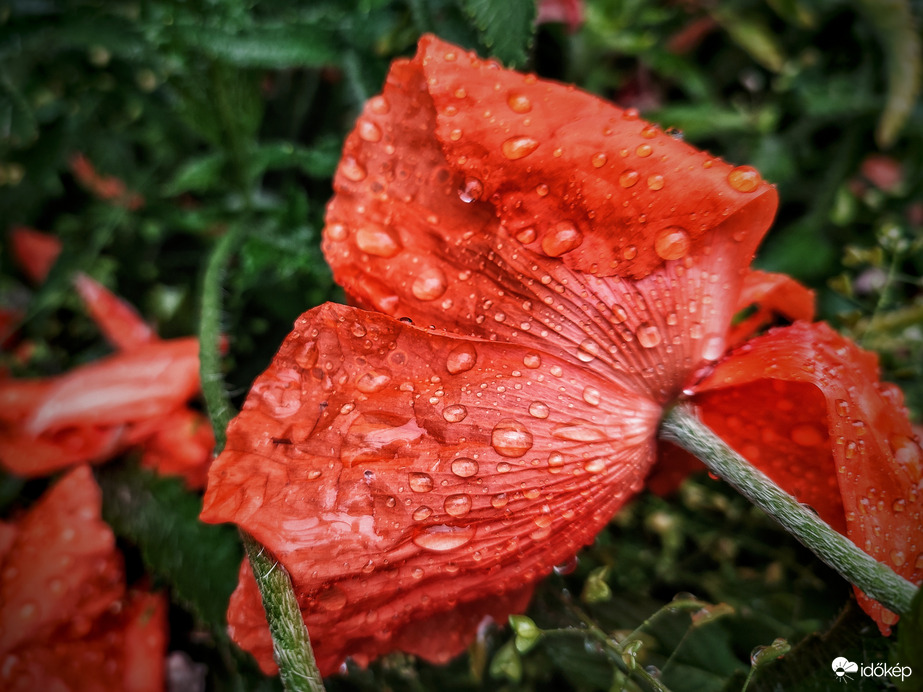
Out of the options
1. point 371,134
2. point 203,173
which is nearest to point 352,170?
point 371,134

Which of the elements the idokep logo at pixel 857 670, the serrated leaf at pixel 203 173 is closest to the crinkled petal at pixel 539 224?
the idokep logo at pixel 857 670

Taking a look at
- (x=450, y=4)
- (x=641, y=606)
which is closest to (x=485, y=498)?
(x=641, y=606)

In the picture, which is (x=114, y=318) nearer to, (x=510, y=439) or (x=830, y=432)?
(x=510, y=439)

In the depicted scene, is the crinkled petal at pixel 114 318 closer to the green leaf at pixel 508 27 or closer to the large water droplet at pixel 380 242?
the large water droplet at pixel 380 242

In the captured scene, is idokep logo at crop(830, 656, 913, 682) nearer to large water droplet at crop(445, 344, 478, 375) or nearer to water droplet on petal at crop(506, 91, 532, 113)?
large water droplet at crop(445, 344, 478, 375)

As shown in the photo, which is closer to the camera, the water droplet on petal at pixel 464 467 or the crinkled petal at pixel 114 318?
the water droplet on petal at pixel 464 467

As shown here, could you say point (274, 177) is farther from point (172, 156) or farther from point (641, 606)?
point (641, 606)
